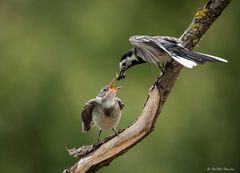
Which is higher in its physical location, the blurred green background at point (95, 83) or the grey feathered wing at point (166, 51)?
the blurred green background at point (95, 83)

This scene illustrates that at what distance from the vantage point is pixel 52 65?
16281 mm

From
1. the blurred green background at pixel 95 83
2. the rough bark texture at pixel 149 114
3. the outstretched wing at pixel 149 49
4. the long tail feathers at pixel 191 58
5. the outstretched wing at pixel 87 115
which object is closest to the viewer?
the long tail feathers at pixel 191 58

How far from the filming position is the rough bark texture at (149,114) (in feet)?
31.9

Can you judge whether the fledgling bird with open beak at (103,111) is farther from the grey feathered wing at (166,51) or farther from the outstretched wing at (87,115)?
the grey feathered wing at (166,51)

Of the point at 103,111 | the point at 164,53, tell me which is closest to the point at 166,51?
the point at 164,53

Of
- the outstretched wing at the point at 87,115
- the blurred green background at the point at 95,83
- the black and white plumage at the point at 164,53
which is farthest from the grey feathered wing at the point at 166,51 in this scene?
the blurred green background at the point at 95,83

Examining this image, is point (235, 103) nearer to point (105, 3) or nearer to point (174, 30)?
point (174, 30)

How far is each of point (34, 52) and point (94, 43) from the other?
3.44 ft

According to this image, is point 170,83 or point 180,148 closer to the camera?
point 170,83

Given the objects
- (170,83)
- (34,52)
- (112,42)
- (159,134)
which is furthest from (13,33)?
(170,83)

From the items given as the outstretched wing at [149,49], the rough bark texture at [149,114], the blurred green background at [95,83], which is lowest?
the rough bark texture at [149,114]

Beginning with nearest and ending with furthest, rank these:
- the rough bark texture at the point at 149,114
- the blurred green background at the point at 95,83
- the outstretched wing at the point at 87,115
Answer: the rough bark texture at the point at 149,114 < the outstretched wing at the point at 87,115 < the blurred green background at the point at 95,83

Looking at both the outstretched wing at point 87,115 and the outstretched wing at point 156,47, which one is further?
the outstretched wing at point 87,115

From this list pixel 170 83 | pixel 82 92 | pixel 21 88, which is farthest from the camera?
pixel 21 88
